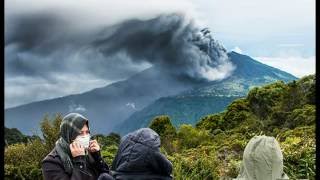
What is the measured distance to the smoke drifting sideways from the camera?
12.8 meters

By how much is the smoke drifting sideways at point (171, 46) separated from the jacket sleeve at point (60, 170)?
Answer: 24.1ft

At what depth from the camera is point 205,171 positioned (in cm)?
760

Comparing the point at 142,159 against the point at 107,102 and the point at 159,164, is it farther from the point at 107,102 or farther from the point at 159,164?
the point at 107,102

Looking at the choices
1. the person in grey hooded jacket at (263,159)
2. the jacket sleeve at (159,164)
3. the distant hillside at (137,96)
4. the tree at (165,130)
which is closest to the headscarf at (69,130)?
the jacket sleeve at (159,164)

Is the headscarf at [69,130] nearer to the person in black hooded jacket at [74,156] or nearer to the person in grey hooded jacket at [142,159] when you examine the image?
the person in black hooded jacket at [74,156]

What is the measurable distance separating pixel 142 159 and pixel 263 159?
0.58 m

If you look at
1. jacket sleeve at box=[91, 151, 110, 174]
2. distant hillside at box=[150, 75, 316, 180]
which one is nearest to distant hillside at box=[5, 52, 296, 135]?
distant hillside at box=[150, 75, 316, 180]

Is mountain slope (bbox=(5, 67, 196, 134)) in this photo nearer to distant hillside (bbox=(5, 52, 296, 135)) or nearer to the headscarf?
distant hillside (bbox=(5, 52, 296, 135))

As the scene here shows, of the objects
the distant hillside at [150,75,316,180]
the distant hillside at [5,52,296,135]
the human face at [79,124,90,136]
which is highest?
the human face at [79,124,90,136]

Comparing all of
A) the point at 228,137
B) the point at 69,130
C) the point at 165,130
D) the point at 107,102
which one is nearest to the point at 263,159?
the point at 69,130

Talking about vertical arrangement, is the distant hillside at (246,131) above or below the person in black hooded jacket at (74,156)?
below

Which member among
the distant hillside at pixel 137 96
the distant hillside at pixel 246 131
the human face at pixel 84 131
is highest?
the human face at pixel 84 131

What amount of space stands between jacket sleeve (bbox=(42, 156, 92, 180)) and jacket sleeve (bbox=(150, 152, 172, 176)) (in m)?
0.59

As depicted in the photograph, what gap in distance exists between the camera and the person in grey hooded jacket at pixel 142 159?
363 cm
